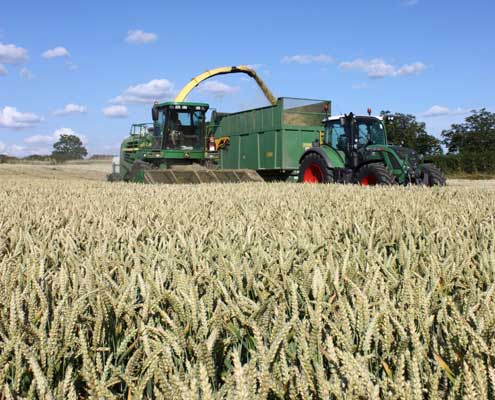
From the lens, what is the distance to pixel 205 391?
2.86ft

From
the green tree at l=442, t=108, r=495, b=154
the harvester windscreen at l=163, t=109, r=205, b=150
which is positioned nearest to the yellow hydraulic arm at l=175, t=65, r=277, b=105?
the harvester windscreen at l=163, t=109, r=205, b=150

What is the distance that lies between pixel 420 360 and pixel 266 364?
0.37 m

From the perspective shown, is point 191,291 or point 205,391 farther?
point 191,291

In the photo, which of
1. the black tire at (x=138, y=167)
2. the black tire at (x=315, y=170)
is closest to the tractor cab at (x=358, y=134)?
the black tire at (x=315, y=170)

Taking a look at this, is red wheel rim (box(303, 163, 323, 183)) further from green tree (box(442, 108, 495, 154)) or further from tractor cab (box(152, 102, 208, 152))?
green tree (box(442, 108, 495, 154))

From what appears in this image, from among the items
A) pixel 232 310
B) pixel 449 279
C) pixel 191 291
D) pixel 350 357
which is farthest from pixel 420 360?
pixel 449 279

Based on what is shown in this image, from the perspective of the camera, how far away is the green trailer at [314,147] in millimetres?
11492

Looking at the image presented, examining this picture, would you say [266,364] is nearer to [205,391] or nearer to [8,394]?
[205,391]

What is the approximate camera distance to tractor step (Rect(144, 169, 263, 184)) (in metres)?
12.8

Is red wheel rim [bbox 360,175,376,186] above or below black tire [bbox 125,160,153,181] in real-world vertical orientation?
below

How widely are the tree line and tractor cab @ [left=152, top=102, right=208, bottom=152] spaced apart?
924 cm

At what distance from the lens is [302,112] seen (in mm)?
16141

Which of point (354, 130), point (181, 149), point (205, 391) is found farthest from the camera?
point (181, 149)

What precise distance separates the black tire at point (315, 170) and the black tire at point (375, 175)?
934mm
